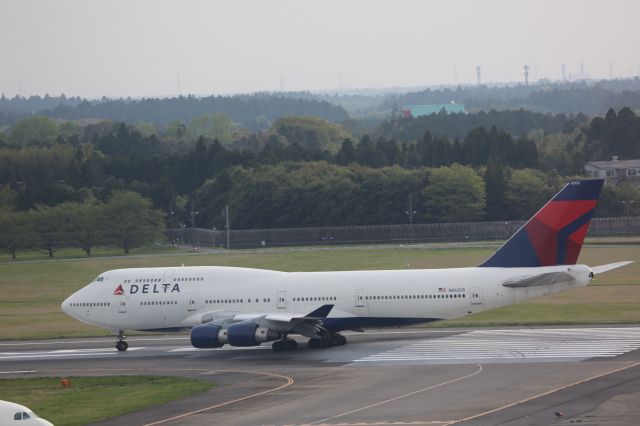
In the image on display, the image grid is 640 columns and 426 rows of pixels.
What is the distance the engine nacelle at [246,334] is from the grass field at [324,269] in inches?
471

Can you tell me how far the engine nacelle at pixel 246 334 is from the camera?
4606cm

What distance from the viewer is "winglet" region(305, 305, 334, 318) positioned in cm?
4622

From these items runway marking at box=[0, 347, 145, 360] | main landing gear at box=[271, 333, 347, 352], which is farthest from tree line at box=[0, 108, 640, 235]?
main landing gear at box=[271, 333, 347, 352]

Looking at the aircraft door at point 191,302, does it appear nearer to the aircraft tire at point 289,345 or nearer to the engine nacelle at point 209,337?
the engine nacelle at point 209,337

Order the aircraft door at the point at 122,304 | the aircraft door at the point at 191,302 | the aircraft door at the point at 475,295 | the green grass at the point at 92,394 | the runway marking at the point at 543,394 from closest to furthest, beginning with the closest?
the runway marking at the point at 543,394
the green grass at the point at 92,394
the aircraft door at the point at 475,295
the aircraft door at the point at 191,302
the aircraft door at the point at 122,304

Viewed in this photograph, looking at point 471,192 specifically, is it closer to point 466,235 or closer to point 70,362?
point 466,235

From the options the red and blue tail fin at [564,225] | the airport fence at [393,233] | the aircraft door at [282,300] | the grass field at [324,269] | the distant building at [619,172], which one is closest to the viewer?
the red and blue tail fin at [564,225]

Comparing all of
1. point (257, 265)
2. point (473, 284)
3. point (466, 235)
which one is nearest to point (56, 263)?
point (257, 265)

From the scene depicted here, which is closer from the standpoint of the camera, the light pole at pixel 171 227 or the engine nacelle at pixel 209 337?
the engine nacelle at pixel 209 337

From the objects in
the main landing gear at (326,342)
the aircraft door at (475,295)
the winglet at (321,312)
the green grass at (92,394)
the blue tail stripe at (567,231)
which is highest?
the blue tail stripe at (567,231)

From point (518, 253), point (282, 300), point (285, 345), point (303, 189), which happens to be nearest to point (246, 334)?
point (285, 345)

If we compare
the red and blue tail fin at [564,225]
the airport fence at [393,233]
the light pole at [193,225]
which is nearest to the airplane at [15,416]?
the red and blue tail fin at [564,225]

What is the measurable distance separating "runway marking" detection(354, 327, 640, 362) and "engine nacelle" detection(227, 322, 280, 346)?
14.9 ft

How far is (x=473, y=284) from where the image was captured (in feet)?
155
